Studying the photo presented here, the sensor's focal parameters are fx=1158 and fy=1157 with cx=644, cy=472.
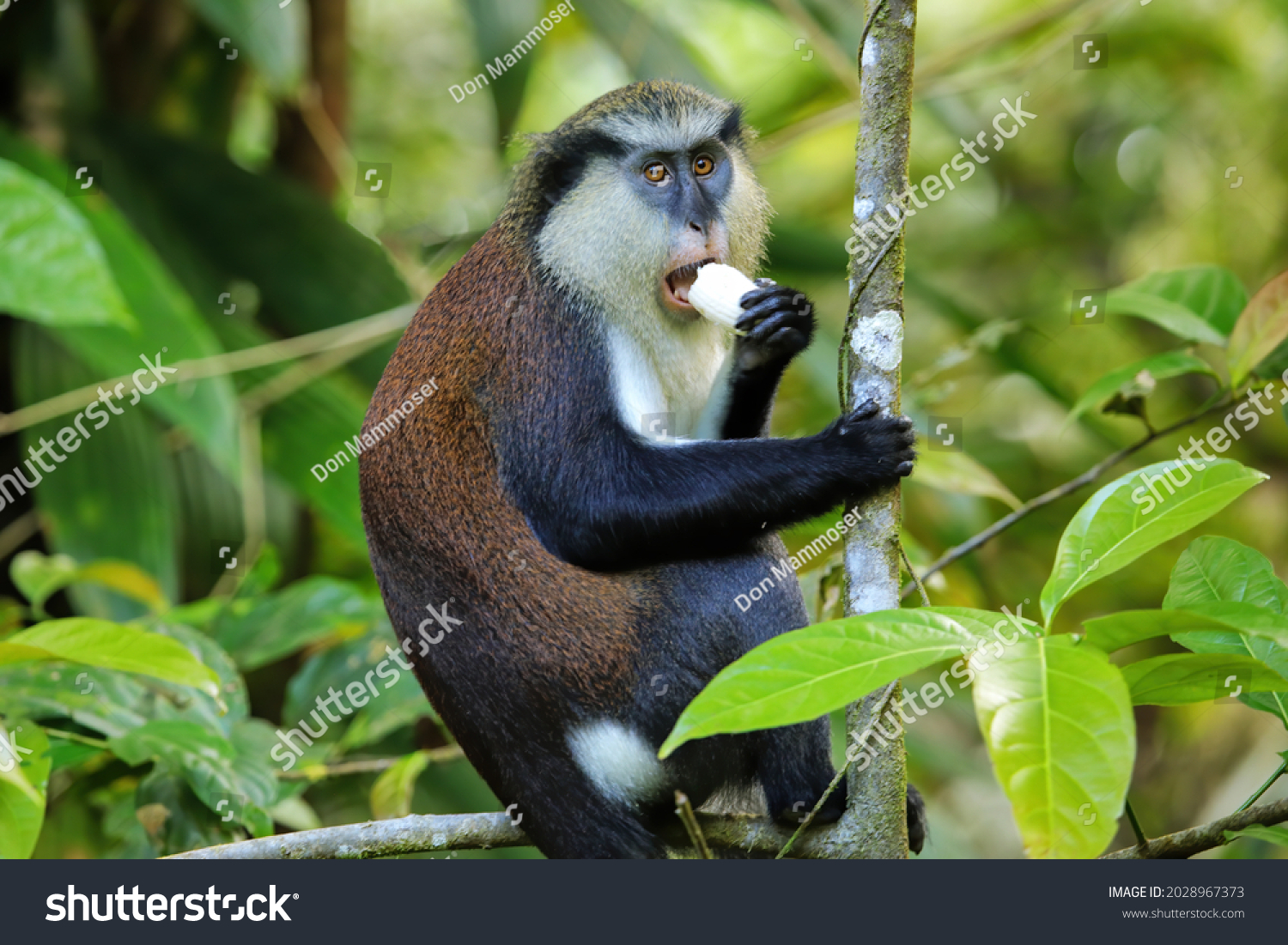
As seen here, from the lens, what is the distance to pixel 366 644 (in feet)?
14.3

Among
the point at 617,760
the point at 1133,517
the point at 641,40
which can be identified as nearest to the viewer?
the point at 1133,517

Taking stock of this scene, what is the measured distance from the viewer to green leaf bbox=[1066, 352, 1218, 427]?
3330mm

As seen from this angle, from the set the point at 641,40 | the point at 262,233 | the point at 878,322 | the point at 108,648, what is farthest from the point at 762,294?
the point at 262,233

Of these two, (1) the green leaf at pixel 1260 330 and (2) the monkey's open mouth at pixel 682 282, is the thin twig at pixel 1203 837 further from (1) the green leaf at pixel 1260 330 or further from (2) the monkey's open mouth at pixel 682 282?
(2) the monkey's open mouth at pixel 682 282

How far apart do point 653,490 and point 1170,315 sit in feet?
5.31

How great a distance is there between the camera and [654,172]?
150 inches

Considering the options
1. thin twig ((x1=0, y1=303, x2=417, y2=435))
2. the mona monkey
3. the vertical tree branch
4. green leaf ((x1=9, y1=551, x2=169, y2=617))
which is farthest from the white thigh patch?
thin twig ((x1=0, y1=303, x2=417, y2=435))

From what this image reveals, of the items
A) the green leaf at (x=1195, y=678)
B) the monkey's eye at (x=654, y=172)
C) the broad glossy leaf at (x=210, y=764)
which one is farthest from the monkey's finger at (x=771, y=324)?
the broad glossy leaf at (x=210, y=764)

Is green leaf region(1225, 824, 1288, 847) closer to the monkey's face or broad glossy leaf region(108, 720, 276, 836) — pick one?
the monkey's face

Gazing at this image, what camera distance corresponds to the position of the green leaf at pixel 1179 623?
1.86 meters

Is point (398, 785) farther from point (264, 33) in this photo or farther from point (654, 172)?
point (264, 33)

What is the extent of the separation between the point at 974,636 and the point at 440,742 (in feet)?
13.6

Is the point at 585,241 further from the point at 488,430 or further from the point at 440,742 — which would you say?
the point at 440,742
